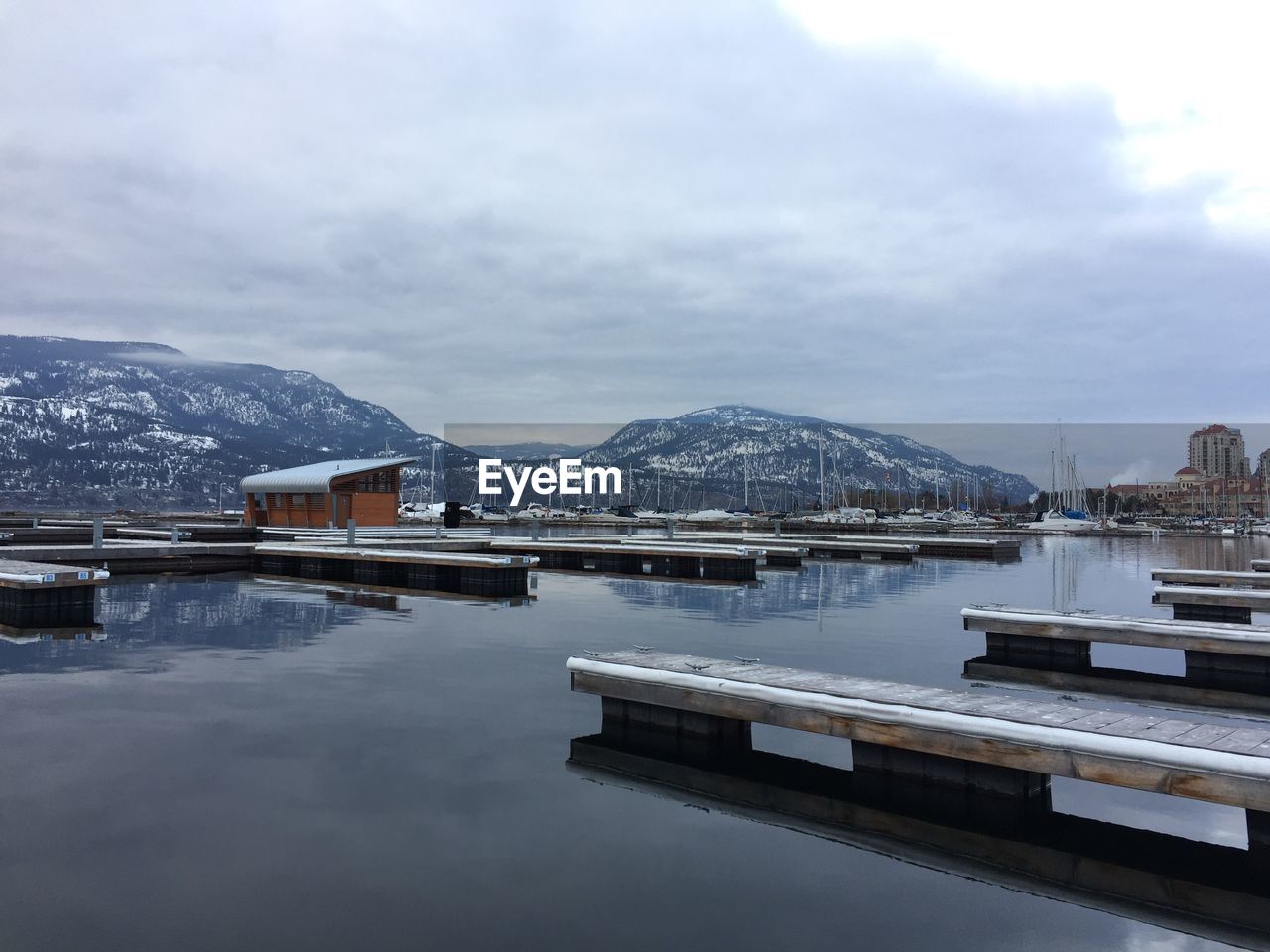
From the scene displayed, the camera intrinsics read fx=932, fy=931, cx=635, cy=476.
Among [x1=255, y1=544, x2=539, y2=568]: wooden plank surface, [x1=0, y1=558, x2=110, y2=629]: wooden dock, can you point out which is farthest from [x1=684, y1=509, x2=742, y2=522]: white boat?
[x1=0, y1=558, x2=110, y2=629]: wooden dock

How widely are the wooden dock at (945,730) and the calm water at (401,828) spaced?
32.1 inches

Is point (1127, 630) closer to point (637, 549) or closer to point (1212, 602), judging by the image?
point (1212, 602)

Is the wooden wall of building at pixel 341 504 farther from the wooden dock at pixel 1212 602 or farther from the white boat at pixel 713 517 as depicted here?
the white boat at pixel 713 517

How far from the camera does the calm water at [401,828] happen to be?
6086 millimetres

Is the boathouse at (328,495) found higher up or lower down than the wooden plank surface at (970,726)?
higher up

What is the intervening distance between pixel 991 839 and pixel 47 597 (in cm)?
1962

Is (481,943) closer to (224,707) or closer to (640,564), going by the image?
(224,707)

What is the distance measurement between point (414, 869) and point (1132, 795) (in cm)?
660

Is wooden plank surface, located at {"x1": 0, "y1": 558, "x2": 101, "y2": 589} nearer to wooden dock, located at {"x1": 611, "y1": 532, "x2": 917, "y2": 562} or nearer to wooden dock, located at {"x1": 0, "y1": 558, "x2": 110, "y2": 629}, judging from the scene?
wooden dock, located at {"x1": 0, "y1": 558, "x2": 110, "y2": 629}

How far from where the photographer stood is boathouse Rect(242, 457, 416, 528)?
166 ft

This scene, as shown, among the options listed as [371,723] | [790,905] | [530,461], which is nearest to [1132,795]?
[790,905]

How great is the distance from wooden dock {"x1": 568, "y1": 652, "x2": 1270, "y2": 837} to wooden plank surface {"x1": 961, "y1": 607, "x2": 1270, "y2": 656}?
6.73 metres

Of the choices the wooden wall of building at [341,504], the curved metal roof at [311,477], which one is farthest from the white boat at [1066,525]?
the curved metal roof at [311,477]

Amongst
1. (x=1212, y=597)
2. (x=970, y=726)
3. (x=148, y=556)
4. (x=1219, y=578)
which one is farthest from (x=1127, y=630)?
(x=148, y=556)
